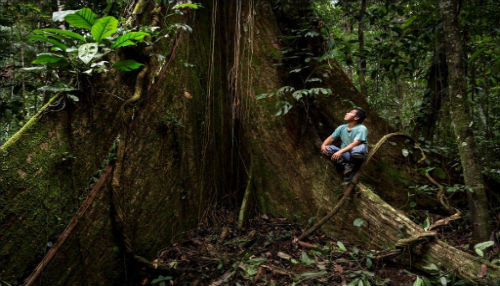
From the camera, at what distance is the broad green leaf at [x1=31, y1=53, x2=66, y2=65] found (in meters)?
2.21

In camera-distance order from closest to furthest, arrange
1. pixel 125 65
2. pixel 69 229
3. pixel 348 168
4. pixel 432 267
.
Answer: pixel 69 229
pixel 432 267
pixel 125 65
pixel 348 168

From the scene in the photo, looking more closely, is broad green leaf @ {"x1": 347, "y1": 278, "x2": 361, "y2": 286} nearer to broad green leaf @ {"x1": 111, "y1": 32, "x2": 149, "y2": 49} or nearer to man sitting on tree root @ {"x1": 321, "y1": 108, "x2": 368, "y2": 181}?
man sitting on tree root @ {"x1": 321, "y1": 108, "x2": 368, "y2": 181}

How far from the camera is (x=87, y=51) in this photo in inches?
89.1

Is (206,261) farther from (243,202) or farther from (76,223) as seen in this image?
(76,223)

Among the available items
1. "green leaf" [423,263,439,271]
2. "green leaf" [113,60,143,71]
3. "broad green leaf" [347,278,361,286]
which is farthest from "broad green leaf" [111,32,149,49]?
"green leaf" [423,263,439,271]

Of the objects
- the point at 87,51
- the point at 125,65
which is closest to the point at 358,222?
the point at 125,65

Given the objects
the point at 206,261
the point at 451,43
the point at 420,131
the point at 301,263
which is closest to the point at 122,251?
the point at 206,261

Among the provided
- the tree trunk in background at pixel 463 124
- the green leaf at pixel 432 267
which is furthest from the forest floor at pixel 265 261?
the tree trunk in background at pixel 463 124

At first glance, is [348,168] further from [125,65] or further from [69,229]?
[69,229]

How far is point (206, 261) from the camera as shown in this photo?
2785 mm

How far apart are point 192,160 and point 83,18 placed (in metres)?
1.71

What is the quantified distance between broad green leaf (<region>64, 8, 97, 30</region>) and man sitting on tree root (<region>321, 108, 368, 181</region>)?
2.73 m

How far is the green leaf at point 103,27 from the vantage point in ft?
7.44

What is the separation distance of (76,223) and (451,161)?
4.79 metres
